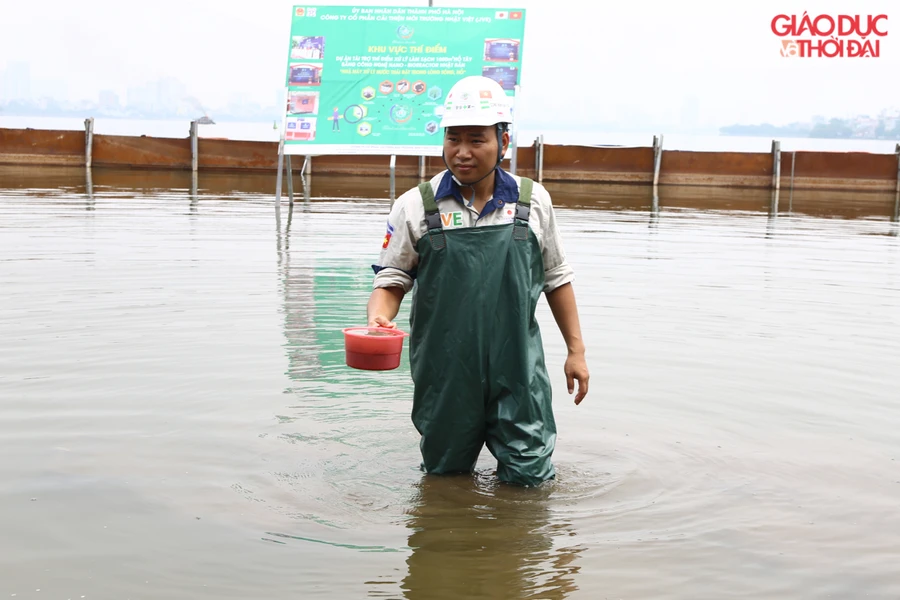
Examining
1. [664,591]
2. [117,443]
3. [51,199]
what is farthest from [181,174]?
[664,591]

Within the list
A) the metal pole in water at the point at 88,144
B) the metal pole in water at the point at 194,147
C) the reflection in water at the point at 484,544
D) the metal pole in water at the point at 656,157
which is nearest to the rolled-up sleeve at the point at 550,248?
the reflection in water at the point at 484,544

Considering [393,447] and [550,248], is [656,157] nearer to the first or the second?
[393,447]

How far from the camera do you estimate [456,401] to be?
3965mm

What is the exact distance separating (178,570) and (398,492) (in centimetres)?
→ 104

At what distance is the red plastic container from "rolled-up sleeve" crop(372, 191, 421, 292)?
23 centimetres

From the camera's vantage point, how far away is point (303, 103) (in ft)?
47.7

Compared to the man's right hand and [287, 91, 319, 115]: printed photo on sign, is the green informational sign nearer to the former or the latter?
[287, 91, 319, 115]: printed photo on sign

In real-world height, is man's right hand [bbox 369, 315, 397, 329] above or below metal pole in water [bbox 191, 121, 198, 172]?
below

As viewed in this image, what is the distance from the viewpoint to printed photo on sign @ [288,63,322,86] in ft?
47.5

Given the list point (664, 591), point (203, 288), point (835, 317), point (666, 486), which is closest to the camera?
point (664, 591)

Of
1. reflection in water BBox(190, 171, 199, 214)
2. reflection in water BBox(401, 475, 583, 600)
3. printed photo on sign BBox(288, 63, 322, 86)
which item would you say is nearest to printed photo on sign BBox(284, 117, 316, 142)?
printed photo on sign BBox(288, 63, 322, 86)

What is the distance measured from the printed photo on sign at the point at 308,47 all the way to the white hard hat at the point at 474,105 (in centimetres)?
1109

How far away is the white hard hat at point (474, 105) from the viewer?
374 centimetres

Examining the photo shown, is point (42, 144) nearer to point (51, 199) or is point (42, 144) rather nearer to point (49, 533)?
point (51, 199)
